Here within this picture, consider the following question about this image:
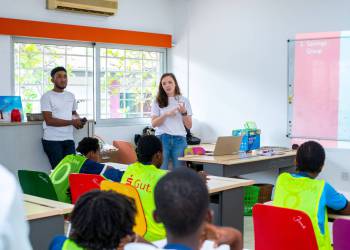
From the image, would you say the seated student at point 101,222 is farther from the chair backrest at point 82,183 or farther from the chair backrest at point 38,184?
the chair backrest at point 38,184

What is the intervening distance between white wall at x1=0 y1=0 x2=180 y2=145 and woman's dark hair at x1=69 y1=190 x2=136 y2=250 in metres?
5.34

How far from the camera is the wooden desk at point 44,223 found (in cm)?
262

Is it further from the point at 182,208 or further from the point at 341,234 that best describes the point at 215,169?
the point at 182,208

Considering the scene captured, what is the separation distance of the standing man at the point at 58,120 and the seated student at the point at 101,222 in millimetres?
3977

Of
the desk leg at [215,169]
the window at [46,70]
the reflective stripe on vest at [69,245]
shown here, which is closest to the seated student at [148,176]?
the reflective stripe on vest at [69,245]

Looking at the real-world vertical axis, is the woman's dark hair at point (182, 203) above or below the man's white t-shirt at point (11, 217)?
below

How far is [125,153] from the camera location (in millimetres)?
7234

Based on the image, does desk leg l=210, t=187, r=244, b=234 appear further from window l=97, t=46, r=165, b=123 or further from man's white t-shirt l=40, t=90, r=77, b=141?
window l=97, t=46, r=165, b=123

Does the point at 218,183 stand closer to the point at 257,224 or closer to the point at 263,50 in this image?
the point at 257,224

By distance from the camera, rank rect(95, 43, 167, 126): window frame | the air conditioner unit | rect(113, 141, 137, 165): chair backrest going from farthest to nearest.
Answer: rect(95, 43, 167, 126): window frame
rect(113, 141, 137, 165): chair backrest
the air conditioner unit

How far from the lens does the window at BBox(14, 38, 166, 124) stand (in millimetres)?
7004

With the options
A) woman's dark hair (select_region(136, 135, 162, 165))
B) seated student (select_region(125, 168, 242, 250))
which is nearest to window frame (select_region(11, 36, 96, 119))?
woman's dark hair (select_region(136, 135, 162, 165))

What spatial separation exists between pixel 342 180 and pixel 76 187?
423 centimetres

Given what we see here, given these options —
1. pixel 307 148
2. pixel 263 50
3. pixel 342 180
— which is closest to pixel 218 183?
pixel 307 148
